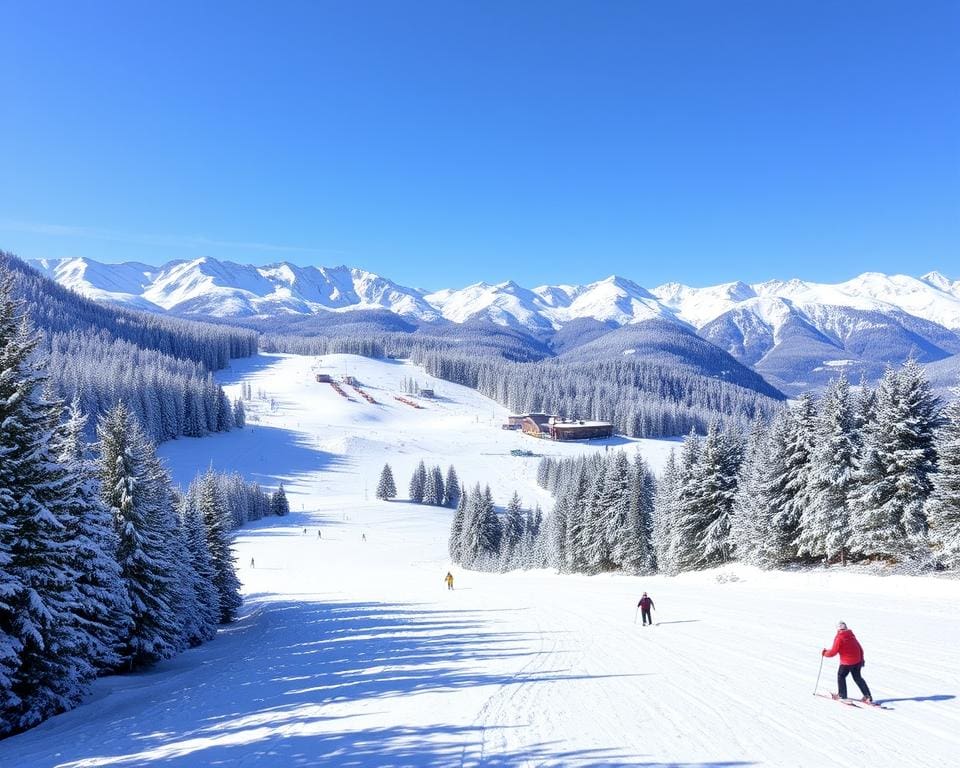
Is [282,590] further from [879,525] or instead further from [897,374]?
[897,374]

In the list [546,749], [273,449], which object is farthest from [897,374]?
[273,449]

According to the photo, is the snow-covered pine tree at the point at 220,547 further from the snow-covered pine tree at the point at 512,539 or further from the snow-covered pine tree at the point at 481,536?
the snow-covered pine tree at the point at 512,539

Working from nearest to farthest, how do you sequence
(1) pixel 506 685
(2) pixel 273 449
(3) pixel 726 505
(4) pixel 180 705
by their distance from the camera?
(1) pixel 506 685 < (4) pixel 180 705 < (3) pixel 726 505 < (2) pixel 273 449

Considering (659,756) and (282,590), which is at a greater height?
(659,756)

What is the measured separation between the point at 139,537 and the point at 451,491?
88.0 m

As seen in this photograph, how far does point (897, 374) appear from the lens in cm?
2838

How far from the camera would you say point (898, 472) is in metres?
27.3

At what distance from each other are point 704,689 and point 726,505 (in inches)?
1138

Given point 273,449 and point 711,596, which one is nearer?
point 711,596

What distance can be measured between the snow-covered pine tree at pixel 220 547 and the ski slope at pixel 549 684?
5.17ft

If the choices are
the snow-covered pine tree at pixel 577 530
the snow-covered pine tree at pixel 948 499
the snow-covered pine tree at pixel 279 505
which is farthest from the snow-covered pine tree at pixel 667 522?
the snow-covered pine tree at pixel 279 505

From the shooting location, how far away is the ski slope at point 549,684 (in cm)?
878

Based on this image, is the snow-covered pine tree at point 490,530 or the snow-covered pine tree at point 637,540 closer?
the snow-covered pine tree at point 637,540

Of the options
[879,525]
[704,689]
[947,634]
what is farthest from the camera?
[879,525]
